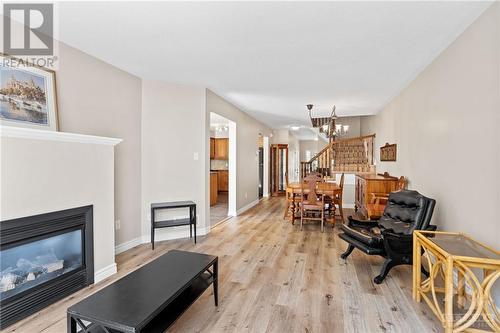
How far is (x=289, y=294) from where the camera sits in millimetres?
2402

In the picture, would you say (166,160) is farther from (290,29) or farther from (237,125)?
(290,29)

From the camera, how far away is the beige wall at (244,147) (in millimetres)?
4992

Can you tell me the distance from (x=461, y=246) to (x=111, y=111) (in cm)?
399

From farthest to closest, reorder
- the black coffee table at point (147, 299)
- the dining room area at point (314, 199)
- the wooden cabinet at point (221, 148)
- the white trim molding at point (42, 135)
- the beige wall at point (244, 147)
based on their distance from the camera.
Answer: the wooden cabinet at point (221, 148), the beige wall at point (244, 147), the dining room area at point (314, 199), the white trim molding at point (42, 135), the black coffee table at point (147, 299)

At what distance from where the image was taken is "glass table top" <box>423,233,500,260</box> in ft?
5.94

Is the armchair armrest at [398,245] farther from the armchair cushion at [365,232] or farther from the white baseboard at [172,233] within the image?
the white baseboard at [172,233]

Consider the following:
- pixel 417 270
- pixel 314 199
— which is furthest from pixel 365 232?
pixel 314 199

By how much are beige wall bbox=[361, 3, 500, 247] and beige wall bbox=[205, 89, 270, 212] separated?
3.24 metres

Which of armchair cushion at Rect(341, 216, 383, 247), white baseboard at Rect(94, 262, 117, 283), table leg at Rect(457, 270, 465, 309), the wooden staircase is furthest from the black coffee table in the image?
the wooden staircase

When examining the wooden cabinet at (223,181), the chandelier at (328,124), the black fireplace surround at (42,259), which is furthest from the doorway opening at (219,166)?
the black fireplace surround at (42,259)

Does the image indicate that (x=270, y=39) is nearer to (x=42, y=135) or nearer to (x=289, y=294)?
(x=42, y=135)

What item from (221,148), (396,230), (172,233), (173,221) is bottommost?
(172,233)

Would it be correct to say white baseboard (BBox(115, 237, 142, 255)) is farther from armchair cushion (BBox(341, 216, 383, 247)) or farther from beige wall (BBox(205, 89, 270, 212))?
armchair cushion (BBox(341, 216, 383, 247))

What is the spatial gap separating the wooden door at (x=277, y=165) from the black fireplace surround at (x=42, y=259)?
713cm
